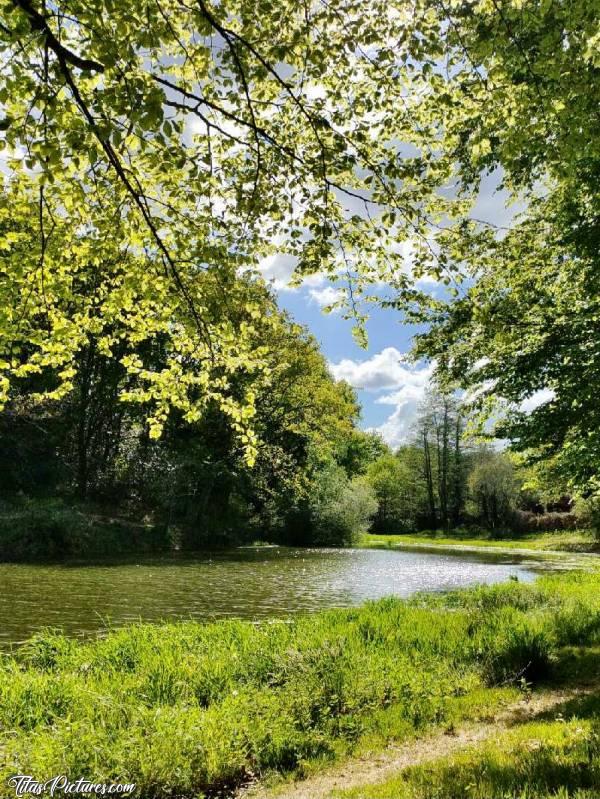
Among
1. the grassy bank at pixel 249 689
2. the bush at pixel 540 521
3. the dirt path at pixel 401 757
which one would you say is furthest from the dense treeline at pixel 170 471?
the bush at pixel 540 521

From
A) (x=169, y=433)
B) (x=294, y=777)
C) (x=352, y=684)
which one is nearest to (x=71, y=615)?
(x=352, y=684)

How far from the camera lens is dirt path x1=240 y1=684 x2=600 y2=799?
547 cm

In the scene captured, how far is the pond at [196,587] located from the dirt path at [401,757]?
8.14m

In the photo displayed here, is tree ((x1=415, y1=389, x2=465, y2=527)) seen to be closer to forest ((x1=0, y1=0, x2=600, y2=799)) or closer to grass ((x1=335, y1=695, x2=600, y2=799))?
forest ((x1=0, y1=0, x2=600, y2=799))

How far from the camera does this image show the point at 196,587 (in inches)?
767

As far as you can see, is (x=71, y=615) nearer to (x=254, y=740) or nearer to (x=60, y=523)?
(x=254, y=740)

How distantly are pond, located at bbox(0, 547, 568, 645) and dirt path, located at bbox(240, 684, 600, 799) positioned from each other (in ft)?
26.7

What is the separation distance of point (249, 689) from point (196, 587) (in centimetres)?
1261

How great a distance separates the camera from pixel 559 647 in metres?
10.1

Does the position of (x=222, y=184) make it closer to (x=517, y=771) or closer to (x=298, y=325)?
(x=298, y=325)

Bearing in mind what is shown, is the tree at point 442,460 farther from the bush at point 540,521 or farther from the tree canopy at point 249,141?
the tree canopy at point 249,141

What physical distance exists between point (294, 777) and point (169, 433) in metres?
37.7

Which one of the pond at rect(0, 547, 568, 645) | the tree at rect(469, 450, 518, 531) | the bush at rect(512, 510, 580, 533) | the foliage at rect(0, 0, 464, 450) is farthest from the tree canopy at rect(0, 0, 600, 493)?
the tree at rect(469, 450, 518, 531)

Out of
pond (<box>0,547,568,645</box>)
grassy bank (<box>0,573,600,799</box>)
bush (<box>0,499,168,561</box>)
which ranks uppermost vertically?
bush (<box>0,499,168,561</box>)
